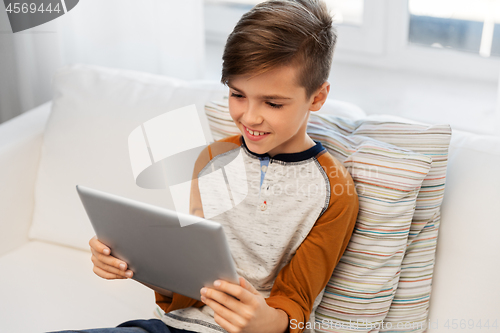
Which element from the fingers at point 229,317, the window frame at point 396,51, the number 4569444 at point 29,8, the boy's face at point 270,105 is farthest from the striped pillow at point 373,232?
the number 4569444 at point 29,8

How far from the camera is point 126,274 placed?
96 cm

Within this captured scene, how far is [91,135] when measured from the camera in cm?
138

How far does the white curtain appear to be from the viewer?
5.78 ft

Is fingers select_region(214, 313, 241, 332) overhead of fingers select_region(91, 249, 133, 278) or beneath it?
beneath

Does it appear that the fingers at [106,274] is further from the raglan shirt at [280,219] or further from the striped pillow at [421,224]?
the striped pillow at [421,224]

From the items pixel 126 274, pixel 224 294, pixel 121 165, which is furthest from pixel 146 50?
pixel 224 294

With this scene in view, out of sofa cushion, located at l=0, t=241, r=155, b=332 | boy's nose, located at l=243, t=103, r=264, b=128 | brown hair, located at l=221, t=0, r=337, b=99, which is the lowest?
sofa cushion, located at l=0, t=241, r=155, b=332

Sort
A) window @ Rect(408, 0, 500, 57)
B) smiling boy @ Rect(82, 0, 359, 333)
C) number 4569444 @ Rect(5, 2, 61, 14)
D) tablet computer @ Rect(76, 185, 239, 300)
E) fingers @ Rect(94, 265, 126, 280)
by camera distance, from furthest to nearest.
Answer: number 4569444 @ Rect(5, 2, 61, 14) → window @ Rect(408, 0, 500, 57) → fingers @ Rect(94, 265, 126, 280) → smiling boy @ Rect(82, 0, 359, 333) → tablet computer @ Rect(76, 185, 239, 300)

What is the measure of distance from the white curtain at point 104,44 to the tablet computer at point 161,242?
0.99 metres

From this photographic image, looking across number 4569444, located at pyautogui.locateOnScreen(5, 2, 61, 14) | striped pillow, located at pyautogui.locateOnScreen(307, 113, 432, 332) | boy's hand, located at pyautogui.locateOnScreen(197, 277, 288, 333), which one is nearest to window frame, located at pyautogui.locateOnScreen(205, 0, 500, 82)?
striped pillow, located at pyautogui.locateOnScreen(307, 113, 432, 332)

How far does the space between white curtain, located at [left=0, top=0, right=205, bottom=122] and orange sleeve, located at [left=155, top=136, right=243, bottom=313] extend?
2.39 feet

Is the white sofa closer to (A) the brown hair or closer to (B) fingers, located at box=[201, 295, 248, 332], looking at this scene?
(A) the brown hair

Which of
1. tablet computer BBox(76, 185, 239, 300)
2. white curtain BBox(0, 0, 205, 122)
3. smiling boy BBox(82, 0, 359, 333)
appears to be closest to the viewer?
tablet computer BBox(76, 185, 239, 300)

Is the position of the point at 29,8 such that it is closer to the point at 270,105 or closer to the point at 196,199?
the point at 196,199
